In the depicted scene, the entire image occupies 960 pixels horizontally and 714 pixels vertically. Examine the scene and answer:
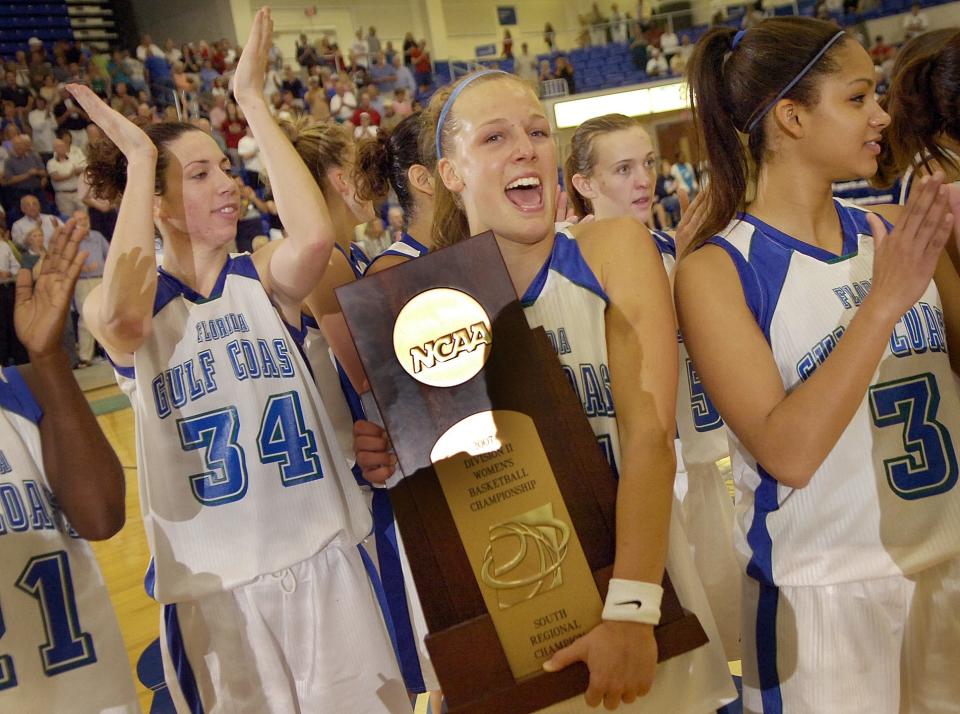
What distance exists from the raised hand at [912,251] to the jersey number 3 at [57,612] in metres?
1.69

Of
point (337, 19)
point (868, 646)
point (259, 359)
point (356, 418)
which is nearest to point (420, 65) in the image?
point (337, 19)

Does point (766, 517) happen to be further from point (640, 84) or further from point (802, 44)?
point (640, 84)

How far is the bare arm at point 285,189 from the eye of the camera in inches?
78.8

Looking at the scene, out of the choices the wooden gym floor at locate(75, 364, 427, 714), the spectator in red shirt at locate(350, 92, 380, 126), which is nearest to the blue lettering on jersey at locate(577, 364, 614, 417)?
the wooden gym floor at locate(75, 364, 427, 714)

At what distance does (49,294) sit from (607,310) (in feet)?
3.64

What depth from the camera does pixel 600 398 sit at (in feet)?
5.44

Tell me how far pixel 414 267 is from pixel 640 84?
1942cm

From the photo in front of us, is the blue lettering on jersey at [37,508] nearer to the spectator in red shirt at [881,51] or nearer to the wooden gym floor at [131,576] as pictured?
the wooden gym floor at [131,576]

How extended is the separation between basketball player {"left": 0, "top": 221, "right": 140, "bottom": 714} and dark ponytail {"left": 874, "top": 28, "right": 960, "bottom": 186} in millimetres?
1966

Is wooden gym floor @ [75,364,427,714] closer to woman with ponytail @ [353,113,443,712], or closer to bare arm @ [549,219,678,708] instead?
woman with ponytail @ [353,113,443,712]

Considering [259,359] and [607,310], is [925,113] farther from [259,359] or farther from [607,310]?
[259,359]

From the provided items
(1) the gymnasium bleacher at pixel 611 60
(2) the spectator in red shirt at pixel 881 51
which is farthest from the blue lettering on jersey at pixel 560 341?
(1) the gymnasium bleacher at pixel 611 60

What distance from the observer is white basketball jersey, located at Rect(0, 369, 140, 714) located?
69.1 inches

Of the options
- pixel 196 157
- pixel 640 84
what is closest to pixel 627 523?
pixel 196 157
